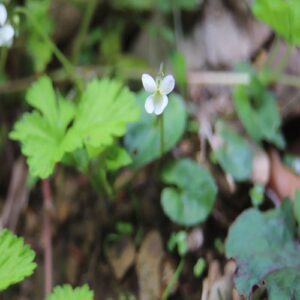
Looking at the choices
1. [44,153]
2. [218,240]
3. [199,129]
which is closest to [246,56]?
[199,129]

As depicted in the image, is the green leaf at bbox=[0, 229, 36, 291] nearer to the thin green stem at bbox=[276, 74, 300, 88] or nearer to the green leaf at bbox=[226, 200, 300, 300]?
the green leaf at bbox=[226, 200, 300, 300]

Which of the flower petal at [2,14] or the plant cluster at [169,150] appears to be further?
the flower petal at [2,14]

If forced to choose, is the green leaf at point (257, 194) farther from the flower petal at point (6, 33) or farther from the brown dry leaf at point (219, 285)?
the flower petal at point (6, 33)

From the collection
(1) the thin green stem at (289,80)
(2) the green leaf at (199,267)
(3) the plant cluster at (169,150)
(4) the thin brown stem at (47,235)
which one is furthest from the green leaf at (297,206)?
(4) the thin brown stem at (47,235)

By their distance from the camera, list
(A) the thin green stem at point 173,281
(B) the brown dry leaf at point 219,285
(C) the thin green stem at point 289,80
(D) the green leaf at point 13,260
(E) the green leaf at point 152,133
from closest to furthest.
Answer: (D) the green leaf at point 13,260 < (B) the brown dry leaf at point 219,285 < (A) the thin green stem at point 173,281 < (E) the green leaf at point 152,133 < (C) the thin green stem at point 289,80

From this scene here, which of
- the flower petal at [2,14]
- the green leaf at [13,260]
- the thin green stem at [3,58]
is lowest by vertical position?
the green leaf at [13,260]

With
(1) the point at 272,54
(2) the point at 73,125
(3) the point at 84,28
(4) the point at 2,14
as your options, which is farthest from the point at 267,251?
(3) the point at 84,28

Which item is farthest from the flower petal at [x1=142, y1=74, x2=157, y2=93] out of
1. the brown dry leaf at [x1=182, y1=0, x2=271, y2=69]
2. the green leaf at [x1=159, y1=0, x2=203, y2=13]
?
the green leaf at [x1=159, y1=0, x2=203, y2=13]
